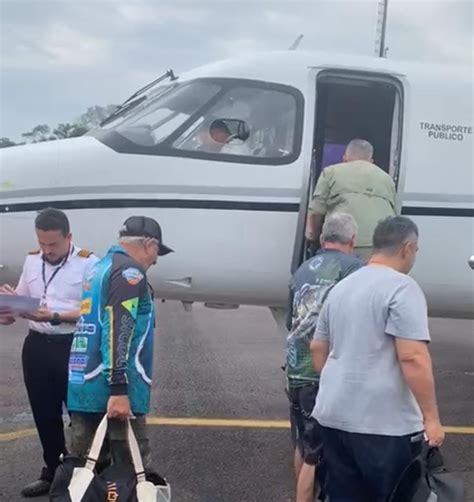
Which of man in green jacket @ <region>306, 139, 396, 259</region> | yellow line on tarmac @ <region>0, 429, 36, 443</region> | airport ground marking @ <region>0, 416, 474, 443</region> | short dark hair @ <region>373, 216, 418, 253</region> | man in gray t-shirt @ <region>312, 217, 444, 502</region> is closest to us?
man in gray t-shirt @ <region>312, 217, 444, 502</region>

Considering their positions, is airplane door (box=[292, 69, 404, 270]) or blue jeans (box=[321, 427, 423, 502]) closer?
blue jeans (box=[321, 427, 423, 502])

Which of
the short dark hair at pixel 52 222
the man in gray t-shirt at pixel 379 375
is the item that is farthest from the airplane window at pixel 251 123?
the man in gray t-shirt at pixel 379 375

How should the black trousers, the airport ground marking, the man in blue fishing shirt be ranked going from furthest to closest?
the airport ground marking < the black trousers < the man in blue fishing shirt

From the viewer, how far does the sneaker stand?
4.95 m

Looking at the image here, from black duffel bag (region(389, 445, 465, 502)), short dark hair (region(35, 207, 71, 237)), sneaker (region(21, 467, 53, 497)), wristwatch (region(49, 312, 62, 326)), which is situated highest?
short dark hair (region(35, 207, 71, 237))

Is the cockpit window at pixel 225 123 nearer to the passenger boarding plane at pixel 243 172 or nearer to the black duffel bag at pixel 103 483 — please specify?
the passenger boarding plane at pixel 243 172

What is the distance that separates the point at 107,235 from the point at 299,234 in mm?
1401

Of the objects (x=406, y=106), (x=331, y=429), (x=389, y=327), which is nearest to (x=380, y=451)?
(x=331, y=429)

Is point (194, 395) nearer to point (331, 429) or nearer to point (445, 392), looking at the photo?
point (445, 392)

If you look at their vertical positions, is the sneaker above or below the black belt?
below

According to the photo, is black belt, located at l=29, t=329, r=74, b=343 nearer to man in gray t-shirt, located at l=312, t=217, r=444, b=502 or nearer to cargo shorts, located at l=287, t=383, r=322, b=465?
cargo shorts, located at l=287, t=383, r=322, b=465

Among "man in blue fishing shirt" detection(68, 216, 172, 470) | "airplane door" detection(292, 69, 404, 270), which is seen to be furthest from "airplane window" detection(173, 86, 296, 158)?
"man in blue fishing shirt" detection(68, 216, 172, 470)

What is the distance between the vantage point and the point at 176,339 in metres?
10.7

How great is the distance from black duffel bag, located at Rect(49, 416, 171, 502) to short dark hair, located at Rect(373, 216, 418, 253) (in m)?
1.48
